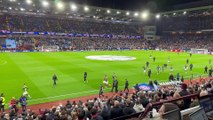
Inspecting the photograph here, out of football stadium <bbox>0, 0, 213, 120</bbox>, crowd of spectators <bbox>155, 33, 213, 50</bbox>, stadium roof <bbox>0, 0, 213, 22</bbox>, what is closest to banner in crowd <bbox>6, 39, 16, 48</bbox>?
football stadium <bbox>0, 0, 213, 120</bbox>

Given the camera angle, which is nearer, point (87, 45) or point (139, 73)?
point (139, 73)

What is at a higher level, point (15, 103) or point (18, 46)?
point (18, 46)

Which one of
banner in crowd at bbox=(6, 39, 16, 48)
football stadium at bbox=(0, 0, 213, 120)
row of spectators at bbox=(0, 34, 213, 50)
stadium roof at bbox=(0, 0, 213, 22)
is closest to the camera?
football stadium at bbox=(0, 0, 213, 120)

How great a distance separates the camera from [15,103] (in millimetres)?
18141

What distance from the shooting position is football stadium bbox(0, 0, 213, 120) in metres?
26.3

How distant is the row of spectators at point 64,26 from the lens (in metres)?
78.7

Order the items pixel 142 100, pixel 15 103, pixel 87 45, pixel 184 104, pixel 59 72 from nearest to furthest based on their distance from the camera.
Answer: pixel 184 104 → pixel 142 100 → pixel 15 103 → pixel 59 72 → pixel 87 45

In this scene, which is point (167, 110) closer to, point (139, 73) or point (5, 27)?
point (139, 73)

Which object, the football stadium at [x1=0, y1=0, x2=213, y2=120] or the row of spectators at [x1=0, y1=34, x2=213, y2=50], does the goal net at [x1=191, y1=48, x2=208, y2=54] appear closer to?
the football stadium at [x1=0, y1=0, x2=213, y2=120]

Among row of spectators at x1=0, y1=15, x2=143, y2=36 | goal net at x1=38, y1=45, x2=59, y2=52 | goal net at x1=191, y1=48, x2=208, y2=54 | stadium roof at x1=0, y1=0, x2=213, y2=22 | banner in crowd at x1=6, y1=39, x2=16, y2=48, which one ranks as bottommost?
goal net at x1=191, y1=48, x2=208, y2=54

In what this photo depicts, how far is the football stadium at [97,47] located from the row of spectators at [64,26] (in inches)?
13.2

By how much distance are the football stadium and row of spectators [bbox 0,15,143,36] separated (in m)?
0.34

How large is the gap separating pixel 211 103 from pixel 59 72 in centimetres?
2920

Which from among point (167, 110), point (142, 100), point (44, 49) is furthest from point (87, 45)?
point (167, 110)
